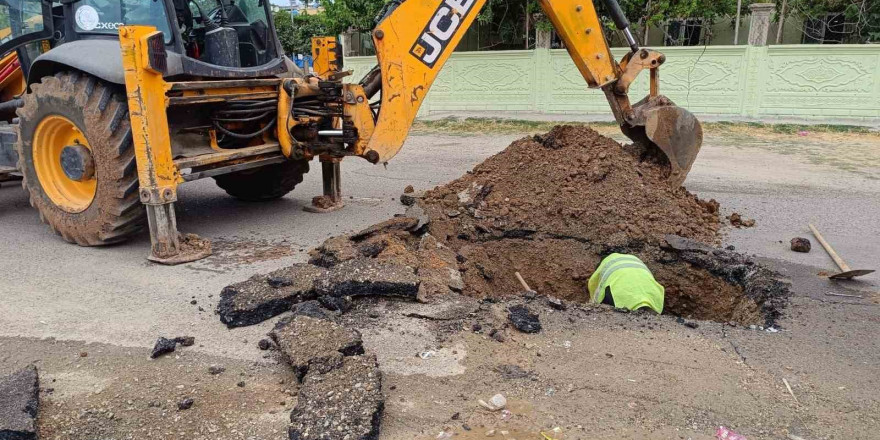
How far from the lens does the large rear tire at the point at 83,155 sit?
17.0 ft

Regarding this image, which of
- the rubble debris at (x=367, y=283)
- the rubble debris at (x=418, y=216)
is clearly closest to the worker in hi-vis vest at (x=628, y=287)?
the rubble debris at (x=367, y=283)

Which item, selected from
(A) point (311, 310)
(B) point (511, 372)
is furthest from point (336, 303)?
(B) point (511, 372)

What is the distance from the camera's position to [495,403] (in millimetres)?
3033

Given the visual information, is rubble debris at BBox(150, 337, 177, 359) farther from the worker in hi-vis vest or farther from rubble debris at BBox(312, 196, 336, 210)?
rubble debris at BBox(312, 196, 336, 210)

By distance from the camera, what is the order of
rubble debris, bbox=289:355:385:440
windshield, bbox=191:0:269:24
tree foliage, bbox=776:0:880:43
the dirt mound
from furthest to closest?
1. tree foliage, bbox=776:0:880:43
2. windshield, bbox=191:0:269:24
3. the dirt mound
4. rubble debris, bbox=289:355:385:440

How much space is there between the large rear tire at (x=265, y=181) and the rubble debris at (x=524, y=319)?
3.83 m

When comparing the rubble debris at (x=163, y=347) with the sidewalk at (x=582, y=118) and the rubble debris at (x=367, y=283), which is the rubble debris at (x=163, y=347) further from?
the sidewalk at (x=582, y=118)

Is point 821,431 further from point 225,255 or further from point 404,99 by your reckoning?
point 225,255

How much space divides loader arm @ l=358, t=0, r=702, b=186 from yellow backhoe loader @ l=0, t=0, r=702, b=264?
1 centimetres

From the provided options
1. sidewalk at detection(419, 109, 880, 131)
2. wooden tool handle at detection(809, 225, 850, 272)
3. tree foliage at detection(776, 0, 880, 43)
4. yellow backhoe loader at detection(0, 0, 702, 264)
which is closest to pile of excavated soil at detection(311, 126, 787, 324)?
yellow backhoe loader at detection(0, 0, 702, 264)

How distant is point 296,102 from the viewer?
5.96 meters

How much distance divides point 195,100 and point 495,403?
141 inches

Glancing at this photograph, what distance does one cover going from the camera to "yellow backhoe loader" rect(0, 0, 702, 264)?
16.7ft

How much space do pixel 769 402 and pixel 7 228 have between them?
6675 millimetres
